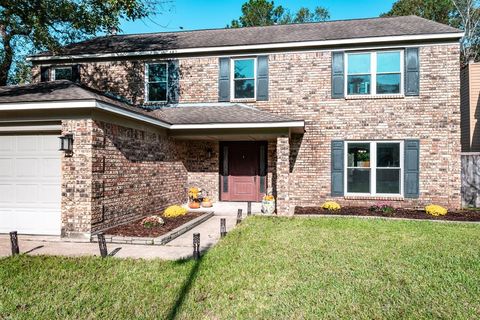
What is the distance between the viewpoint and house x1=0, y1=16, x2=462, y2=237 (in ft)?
24.9

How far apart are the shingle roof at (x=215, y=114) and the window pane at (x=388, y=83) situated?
11.3 ft

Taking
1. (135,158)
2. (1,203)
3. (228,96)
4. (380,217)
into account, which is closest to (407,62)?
(380,217)

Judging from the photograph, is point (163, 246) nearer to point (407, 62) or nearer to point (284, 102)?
point (284, 102)

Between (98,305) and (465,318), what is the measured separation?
13.9 ft

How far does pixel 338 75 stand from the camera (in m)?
11.0

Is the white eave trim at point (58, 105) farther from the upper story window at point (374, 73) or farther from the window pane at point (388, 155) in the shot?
the window pane at point (388, 155)

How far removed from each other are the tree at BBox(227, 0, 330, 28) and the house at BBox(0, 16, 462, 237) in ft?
68.3

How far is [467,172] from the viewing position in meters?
11.9

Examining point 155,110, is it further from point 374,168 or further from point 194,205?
point 374,168

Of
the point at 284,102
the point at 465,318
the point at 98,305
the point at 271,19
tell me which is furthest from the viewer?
the point at 271,19

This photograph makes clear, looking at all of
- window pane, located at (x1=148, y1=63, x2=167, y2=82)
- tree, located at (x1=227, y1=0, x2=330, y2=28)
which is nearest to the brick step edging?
window pane, located at (x1=148, y1=63, x2=167, y2=82)

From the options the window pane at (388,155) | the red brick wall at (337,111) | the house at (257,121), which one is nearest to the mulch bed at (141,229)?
the house at (257,121)

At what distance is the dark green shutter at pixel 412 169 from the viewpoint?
417 inches

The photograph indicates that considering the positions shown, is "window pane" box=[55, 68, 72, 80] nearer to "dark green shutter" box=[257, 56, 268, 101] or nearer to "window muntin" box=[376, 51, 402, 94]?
"dark green shutter" box=[257, 56, 268, 101]
